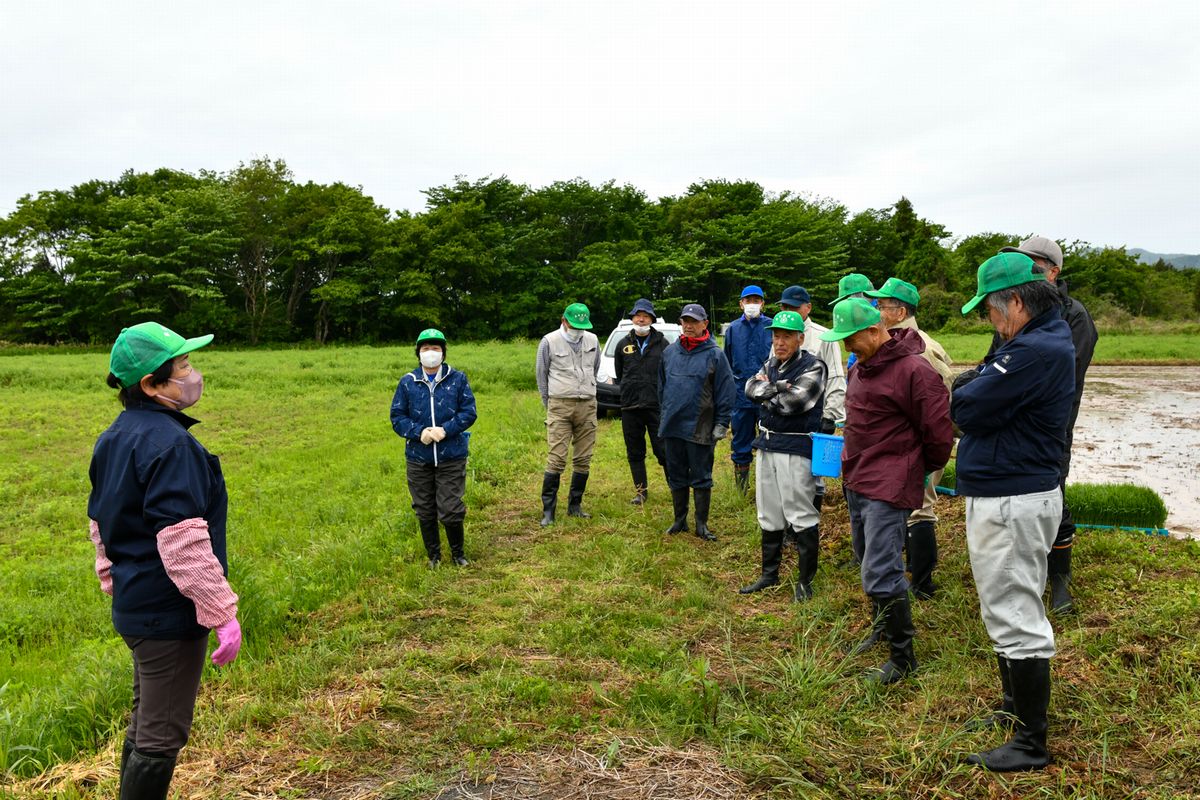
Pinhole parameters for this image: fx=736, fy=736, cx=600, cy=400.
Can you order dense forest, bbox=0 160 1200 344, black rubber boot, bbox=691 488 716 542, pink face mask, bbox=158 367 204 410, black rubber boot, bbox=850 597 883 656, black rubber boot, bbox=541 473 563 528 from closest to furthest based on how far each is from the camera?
pink face mask, bbox=158 367 204 410, black rubber boot, bbox=850 597 883 656, black rubber boot, bbox=691 488 716 542, black rubber boot, bbox=541 473 563 528, dense forest, bbox=0 160 1200 344

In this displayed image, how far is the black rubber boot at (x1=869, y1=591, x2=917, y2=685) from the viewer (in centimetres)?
379

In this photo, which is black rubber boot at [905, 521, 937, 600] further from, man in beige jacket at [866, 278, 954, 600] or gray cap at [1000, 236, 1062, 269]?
gray cap at [1000, 236, 1062, 269]

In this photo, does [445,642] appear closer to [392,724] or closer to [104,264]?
[392,724]

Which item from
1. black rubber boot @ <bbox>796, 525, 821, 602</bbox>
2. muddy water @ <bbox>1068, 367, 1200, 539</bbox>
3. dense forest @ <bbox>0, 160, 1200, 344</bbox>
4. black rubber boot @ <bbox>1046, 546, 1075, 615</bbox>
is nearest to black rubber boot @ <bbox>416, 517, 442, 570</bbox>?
black rubber boot @ <bbox>796, 525, 821, 602</bbox>

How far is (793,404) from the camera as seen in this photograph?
16.3 ft

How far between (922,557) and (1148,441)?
739cm

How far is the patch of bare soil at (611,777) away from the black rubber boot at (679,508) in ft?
11.0

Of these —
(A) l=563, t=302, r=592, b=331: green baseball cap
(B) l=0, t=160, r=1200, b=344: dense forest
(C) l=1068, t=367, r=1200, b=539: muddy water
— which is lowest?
(C) l=1068, t=367, r=1200, b=539: muddy water

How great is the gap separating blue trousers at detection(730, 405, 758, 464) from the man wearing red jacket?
3.44 metres

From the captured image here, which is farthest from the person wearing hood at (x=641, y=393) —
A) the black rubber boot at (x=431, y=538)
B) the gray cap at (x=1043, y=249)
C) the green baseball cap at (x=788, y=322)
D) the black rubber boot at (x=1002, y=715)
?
the black rubber boot at (x=1002, y=715)

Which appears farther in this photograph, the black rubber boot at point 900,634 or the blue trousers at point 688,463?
the blue trousers at point 688,463

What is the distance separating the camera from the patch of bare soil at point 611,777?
2.98 meters

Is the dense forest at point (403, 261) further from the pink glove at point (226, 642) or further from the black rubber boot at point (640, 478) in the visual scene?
the pink glove at point (226, 642)

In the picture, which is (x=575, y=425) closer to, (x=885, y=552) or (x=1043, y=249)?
(x=885, y=552)
